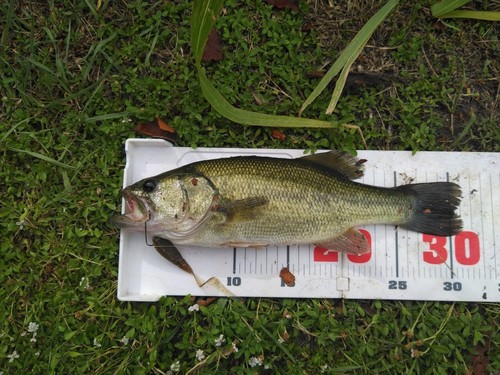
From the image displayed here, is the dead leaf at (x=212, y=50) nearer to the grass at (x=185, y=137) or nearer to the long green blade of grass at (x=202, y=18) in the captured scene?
the grass at (x=185, y=137)

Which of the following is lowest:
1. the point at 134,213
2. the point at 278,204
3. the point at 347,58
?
the point at 134,213

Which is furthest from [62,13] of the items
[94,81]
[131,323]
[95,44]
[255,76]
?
[131,323]

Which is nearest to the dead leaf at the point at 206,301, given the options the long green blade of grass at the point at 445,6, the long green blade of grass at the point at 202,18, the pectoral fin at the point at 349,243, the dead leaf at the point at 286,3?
the pectoral fin at the point at 349,243

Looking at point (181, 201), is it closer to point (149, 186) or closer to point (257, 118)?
point (149, 186)

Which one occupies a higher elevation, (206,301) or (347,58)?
(347,58)

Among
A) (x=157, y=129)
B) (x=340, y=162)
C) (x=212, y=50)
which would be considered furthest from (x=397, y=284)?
(x=212, y=50)

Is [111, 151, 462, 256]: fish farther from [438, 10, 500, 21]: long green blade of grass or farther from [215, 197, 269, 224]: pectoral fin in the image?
[438, 10, 500, 21]: long green blade of grass
